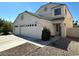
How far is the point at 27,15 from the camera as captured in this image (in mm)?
18016

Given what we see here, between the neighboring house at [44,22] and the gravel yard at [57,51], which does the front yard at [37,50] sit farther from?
the neighboring house at [44,22]

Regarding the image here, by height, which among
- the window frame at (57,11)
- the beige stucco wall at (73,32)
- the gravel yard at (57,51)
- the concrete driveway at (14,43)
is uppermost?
the window frame at (57,11)

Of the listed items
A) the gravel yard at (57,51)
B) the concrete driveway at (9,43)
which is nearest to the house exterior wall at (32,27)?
the concrete driveway at (9,43)

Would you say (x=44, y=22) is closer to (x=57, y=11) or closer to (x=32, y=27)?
(x=32, y=27)

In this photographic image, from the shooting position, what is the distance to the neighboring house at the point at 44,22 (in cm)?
1598

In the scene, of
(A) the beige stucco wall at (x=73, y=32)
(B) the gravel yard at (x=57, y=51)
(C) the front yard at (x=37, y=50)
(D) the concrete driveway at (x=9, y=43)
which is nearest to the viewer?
(C) the front yard at (x=37, y=50)

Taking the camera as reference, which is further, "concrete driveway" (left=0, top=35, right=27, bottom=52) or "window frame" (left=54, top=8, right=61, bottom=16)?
"window frame" (left=54, top=8, right=61, bottom=16)

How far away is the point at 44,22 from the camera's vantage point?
53.5 ft

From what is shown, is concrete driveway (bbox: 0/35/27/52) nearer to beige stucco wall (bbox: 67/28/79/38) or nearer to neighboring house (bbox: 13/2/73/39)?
neighboring house (bbox: 13/2/73/39)

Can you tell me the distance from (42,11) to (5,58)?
51.3ft

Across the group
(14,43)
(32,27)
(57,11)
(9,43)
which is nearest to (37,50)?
(14,43)

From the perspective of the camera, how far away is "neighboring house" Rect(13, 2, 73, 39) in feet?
52.4

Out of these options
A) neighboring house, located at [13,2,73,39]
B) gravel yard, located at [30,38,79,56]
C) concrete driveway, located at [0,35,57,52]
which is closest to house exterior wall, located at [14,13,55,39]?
neighboring house, located at [13,2,73,39]

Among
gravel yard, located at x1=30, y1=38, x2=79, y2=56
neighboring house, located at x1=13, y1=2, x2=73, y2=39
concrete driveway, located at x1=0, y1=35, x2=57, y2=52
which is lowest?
gravel yard, located at x1=30, y1=38, x2=79, y2=56
